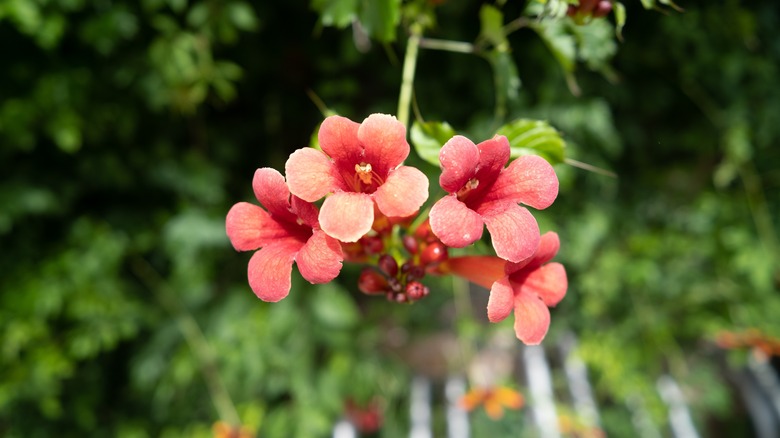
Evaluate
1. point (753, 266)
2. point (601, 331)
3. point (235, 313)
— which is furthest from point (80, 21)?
point (753, 266)

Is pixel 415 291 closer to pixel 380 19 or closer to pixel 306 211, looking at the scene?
pixel 306 211

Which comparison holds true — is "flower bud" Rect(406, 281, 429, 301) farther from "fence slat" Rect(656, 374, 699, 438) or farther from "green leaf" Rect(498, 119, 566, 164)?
"fence slat" Rect(656, 374, 699, 438)

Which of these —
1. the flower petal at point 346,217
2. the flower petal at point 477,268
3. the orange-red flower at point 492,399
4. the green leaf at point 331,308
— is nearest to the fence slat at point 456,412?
the orange-red flower at point 492,399

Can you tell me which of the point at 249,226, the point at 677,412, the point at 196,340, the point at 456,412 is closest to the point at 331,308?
the point at 196,340

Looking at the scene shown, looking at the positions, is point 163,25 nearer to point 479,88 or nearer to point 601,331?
point 479,88

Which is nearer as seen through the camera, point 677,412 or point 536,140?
point 536,140

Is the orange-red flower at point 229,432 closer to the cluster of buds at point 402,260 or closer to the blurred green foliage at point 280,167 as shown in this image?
the blurred green foliage at point 280,167
